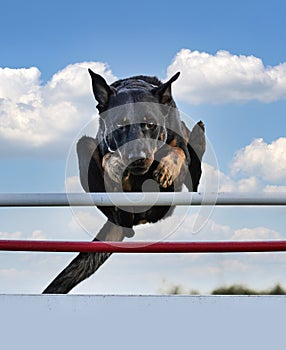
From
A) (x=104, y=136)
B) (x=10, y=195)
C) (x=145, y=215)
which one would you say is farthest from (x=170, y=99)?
(x=10, y=195)

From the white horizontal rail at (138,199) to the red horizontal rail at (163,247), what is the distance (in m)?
0.15

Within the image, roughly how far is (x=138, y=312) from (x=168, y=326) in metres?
0.12

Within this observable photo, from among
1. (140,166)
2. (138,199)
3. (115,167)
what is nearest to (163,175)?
(140,166)

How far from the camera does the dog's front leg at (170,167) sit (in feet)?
13.0

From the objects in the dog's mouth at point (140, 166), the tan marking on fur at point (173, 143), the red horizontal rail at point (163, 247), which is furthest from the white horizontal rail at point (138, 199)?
the tan marking on fur at point (173, 143)

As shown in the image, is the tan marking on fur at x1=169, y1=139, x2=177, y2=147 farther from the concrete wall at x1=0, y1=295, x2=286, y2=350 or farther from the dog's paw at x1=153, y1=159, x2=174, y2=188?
the concrete wall at x1=0, y1=295, x2=286, y2=350

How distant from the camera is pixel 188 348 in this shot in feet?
7.83

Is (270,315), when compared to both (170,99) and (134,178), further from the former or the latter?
(170,99)

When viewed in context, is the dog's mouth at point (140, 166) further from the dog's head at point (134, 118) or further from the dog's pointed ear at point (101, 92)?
the dog's pointed ear at point (101, 92)

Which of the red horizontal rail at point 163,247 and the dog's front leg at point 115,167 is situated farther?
the dog's front leg at point 115,167

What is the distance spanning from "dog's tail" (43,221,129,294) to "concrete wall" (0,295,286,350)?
248 centimetres

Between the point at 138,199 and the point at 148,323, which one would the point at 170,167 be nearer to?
the point at 138,199

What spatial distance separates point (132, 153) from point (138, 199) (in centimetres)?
159

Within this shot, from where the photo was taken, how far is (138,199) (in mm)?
2498
